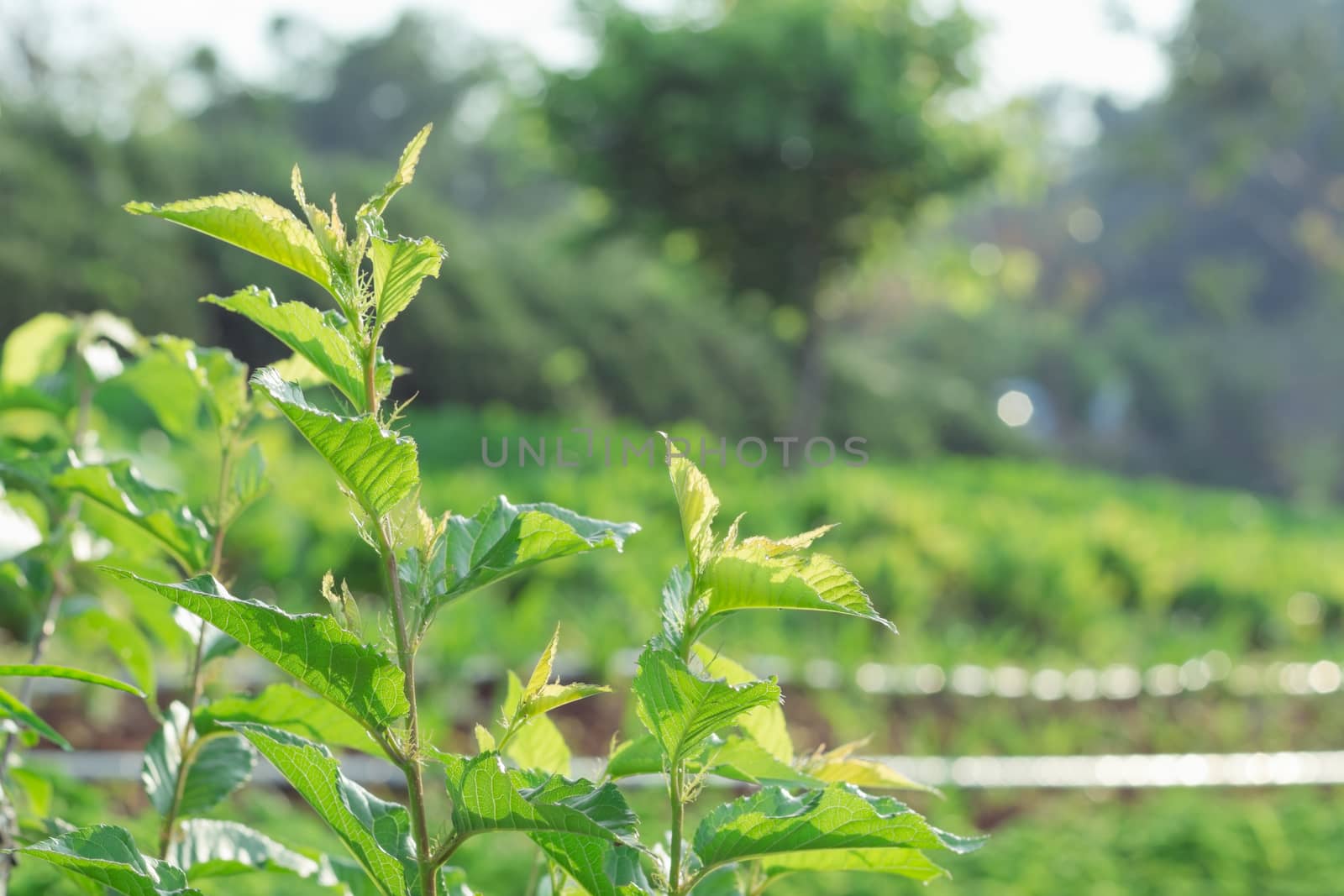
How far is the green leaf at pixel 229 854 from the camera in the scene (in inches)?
30.0

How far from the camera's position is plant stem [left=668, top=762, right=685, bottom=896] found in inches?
22.4

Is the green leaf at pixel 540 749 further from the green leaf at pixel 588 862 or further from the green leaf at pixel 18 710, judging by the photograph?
the green leaf at pixel 18 710

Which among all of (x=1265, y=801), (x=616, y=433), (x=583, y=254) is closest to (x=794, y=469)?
(x=616, y=433)

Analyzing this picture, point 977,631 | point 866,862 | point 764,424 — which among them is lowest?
point 866,862

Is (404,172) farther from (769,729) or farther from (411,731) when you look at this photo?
(769,729)

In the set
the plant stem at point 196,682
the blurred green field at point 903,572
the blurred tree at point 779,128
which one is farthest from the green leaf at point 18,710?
the blurred tree at point 779,128

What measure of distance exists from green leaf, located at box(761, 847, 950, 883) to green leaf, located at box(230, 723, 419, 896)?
201mm

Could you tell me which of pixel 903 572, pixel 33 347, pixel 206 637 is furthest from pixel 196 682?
pixel 903 572

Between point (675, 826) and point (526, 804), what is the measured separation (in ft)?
0.28

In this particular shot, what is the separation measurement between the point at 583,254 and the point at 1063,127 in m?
31.3

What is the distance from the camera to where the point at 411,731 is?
588 mm

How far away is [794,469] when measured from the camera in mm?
7668

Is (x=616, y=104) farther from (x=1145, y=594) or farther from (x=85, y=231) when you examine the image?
(x=1145, y=594)

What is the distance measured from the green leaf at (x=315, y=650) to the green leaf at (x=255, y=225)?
0.15 metres
